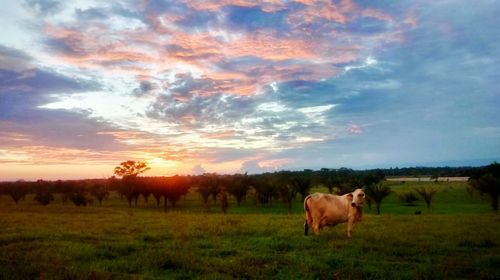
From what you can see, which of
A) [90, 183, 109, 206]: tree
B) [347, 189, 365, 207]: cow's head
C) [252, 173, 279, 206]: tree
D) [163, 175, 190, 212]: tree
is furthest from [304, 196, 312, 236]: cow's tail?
[90, 183, 109, 206]: tree

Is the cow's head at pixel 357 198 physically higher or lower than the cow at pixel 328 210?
higher

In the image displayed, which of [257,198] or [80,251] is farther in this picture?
[257,198]

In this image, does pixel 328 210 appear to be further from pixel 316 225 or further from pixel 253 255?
pixel 253 255

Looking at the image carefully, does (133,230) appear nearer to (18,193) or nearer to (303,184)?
(303,184)

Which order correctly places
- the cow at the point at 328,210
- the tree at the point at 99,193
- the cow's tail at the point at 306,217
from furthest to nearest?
the tree at the point at 99,193
the cow's tail at the point at 306,217
the cow at the point at 328,210

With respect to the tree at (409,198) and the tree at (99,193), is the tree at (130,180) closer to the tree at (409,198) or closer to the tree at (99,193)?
the tree at (99,193)

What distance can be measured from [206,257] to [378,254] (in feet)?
21.2

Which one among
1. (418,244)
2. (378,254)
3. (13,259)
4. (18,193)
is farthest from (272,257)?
(18,193)

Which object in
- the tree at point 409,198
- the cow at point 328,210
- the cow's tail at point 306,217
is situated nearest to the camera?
the cow at point 328,210

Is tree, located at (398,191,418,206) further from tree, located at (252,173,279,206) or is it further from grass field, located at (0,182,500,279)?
grass field, located at (0,182,500,279)

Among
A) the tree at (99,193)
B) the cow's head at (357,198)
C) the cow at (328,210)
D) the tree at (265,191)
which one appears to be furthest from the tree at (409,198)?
the tree at (99,193)

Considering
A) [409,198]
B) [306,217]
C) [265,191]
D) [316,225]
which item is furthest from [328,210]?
[265,191]

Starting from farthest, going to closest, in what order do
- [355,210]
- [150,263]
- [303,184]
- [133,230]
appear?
[303,184] → [133,230] → [355,210] → [150,263]

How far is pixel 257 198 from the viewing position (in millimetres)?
82438
